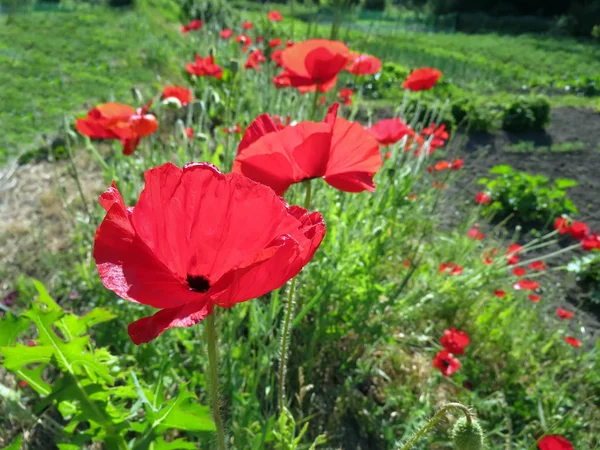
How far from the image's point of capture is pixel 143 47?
7.60 metres

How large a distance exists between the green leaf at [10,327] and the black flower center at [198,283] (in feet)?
1.82

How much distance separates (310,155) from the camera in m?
0.96

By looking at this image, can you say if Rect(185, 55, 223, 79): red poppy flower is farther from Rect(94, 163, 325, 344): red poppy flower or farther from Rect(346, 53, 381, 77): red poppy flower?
Rect(94, 163, 325, 344): red poppy flower

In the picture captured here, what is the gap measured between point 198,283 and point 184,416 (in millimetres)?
454

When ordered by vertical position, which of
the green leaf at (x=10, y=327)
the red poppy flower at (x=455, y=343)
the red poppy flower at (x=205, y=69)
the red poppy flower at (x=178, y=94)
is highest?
the red poppy flower at (x=178, y=94)

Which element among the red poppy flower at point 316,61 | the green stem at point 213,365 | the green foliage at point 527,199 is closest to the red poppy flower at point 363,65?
the red poppy flower at point 316,61

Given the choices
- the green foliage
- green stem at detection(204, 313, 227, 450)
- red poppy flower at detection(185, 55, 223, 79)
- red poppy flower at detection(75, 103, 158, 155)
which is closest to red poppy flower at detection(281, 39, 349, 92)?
red poppy flower at detection(75, 103, 158, 155)

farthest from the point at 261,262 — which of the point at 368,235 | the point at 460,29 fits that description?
the point at 460,29

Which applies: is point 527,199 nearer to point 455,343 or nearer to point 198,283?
point 455,343

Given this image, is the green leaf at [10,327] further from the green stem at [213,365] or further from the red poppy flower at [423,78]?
the red poppy flower at [423,78]

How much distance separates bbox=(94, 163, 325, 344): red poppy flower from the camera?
0.59 metres

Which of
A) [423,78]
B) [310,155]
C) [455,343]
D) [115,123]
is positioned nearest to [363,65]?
[423,78]

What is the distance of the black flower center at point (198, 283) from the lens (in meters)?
0.65

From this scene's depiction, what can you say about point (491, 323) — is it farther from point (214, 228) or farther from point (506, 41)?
point (506, 41)
